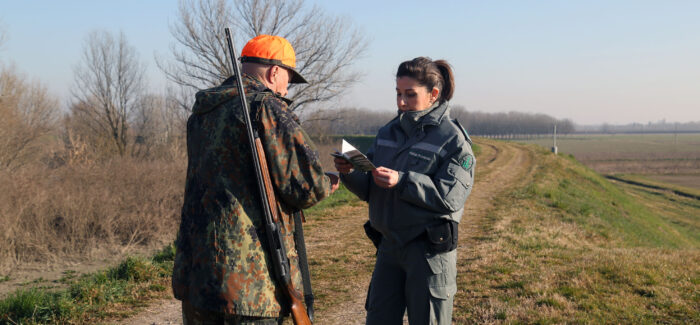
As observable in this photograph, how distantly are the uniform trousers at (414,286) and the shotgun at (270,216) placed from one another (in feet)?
2.38

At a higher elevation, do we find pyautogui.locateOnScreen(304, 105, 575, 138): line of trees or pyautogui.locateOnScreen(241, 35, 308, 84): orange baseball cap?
pyautogui.locateOnScreen(304, 105, 575, 138): line of trees

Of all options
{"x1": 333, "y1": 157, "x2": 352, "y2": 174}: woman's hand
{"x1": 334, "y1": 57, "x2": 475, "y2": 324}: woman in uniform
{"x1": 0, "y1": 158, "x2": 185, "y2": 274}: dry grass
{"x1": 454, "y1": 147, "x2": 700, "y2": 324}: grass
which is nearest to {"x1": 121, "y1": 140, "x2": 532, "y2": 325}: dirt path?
{"x1": 454, "y1": 147, "x2": 700, "y2": 324}: grass

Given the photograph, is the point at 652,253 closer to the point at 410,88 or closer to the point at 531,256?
the point at 531,256

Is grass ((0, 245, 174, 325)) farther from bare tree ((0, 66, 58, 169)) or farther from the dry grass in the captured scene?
bare tree ((0, 66, 58, 169))

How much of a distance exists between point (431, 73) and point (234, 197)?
1.41 m

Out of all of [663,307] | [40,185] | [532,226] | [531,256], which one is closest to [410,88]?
[663,307]

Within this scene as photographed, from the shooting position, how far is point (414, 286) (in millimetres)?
2801

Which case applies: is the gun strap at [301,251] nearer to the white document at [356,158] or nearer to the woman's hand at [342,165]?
the white document at [356,158]

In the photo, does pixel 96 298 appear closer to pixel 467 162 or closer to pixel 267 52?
pixel 267 52

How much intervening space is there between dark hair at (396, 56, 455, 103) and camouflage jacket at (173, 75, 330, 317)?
931 millimetres

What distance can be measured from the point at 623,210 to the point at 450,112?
21.7 meters

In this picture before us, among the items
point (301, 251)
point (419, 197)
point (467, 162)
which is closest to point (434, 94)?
point (467, 162)

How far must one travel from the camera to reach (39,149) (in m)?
19.3

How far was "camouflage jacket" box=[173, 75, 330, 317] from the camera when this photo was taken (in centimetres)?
218
